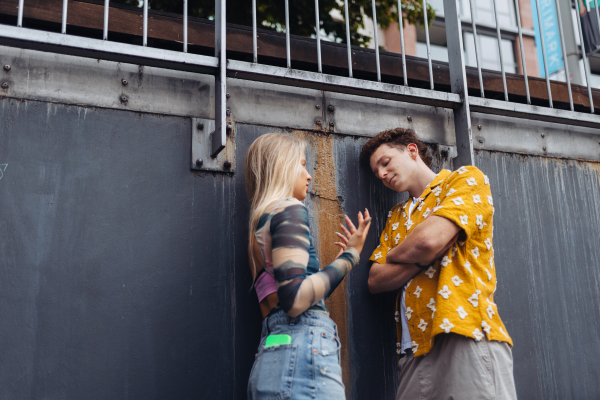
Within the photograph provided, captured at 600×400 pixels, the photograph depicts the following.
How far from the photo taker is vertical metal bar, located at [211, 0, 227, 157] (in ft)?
8.86

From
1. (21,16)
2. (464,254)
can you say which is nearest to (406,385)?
(464,254)

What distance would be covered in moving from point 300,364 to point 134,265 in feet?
3.36

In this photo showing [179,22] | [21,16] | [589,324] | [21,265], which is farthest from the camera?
[589,324]

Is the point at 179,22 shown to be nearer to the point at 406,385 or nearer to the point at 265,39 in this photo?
the point at 265,39

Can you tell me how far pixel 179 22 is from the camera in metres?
2.96

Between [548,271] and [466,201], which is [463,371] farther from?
[548,271]

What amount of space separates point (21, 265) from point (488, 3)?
1712 centimetres

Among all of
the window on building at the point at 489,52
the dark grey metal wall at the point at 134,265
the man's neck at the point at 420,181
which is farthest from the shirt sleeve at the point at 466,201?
the window on building at the point at 489,52

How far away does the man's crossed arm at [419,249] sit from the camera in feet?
8.01

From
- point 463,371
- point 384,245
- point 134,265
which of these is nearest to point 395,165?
point 384,245

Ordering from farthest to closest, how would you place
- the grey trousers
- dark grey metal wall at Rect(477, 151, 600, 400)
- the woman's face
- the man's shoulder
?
dark grey metal wall at Rect(477, 151, 600, 400) < the man's shoulder < the woman's face < the grey trousers

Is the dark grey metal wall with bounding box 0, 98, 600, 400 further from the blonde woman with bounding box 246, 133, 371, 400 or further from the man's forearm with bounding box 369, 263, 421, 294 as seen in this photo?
the blonde woman with bounding box 246, 133, 371, 400

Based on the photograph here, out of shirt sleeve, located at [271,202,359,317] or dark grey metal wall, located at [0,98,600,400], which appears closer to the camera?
shirt sleeve, located at [271,202,359,317]

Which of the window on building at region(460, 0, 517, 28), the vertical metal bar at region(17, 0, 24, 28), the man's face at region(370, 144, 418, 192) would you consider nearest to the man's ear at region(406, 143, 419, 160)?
the man's face at region(370, 144, 418, 192)
